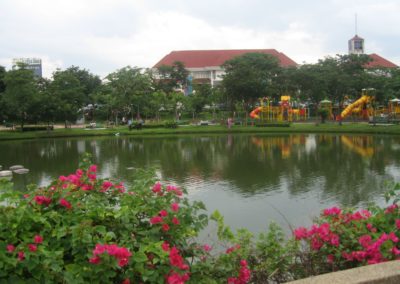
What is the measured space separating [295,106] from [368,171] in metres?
40.9

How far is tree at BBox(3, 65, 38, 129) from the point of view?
3428cm

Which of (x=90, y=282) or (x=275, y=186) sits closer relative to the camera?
(x=90, y=282)

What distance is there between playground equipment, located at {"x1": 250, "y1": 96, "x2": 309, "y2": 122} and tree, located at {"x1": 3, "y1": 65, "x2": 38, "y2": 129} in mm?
20608

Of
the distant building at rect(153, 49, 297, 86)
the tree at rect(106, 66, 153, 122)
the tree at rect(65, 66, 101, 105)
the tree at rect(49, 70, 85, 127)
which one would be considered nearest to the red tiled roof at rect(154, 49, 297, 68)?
the distant building at rect(153, 49, 297, 86)

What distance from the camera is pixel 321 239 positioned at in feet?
11.5

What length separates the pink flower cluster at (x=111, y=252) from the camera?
253 cm

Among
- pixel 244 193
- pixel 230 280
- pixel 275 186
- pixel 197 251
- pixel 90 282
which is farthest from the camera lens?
pixel 275 186

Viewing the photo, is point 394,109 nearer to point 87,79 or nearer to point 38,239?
point 87,79

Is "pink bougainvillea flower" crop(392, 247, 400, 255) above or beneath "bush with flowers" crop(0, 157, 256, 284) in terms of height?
beneath

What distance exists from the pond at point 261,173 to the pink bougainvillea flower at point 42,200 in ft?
5.46

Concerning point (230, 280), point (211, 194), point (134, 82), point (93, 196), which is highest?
point (134, 82)

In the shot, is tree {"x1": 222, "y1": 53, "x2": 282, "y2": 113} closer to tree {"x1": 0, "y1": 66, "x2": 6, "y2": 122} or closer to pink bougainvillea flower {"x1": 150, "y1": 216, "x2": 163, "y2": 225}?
tree {"x1": 0, "y1": 66, "x2": 6, "y2": 122}

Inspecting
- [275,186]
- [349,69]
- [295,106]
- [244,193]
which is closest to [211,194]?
[244,193]

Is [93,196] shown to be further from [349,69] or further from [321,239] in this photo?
[349,69]
